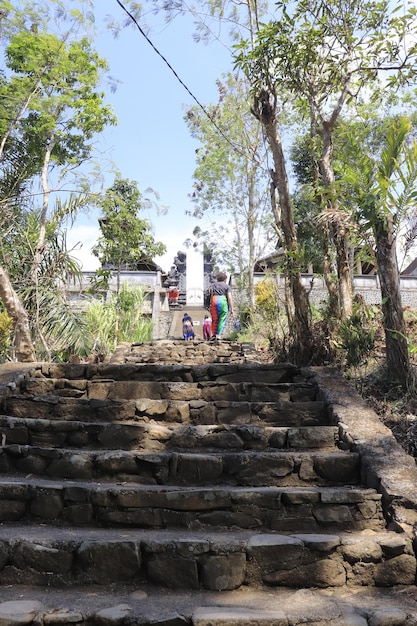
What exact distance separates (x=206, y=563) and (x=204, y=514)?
393mm

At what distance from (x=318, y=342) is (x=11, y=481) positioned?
329cm

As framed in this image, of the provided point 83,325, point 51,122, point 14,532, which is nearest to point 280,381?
point 14,532

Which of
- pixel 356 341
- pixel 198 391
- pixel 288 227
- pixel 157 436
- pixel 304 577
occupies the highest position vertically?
pixel 288 227

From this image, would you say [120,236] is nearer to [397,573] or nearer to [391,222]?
[391,222]

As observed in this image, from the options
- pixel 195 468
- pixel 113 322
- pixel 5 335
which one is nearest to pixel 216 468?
pixel 195 468

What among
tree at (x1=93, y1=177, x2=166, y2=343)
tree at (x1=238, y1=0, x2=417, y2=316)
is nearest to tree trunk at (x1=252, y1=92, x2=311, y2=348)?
tree at (x1=238, y1=0, x2=417, y2=316)

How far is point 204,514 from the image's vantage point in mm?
2961

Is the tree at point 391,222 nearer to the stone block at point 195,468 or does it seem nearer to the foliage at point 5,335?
the stone block at point 195,468

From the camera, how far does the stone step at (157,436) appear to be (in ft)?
12.0

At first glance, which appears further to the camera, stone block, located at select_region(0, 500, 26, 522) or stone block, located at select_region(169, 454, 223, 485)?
stone block, located at select_region(169, 454, 223, 485)

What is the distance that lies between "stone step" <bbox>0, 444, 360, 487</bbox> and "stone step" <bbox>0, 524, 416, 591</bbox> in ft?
2.18

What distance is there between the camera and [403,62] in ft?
22.2

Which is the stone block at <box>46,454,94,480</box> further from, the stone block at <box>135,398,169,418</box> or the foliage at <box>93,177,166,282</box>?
the foliage at <box>93,177,166,282</box>

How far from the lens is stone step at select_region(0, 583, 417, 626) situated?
2180 millimetres
